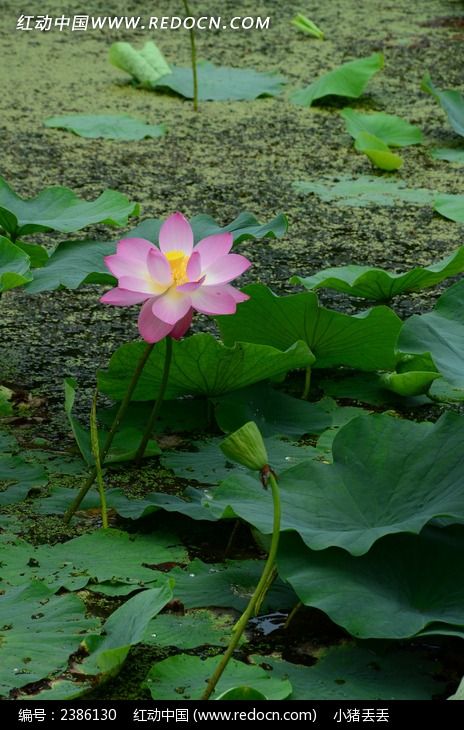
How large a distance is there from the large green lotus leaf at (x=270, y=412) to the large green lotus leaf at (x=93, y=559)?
23 cm

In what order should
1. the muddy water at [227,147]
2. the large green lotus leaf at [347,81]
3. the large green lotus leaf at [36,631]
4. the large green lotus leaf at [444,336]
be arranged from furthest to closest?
the large green lotus leaf at [347,81]
the muddy water at [227,147]
the large green lotus leaf at [444,336]
the large green lotus leaf at [36,631]

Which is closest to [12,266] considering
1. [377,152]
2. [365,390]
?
[365,390]

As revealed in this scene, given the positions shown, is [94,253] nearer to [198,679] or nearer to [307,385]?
[307,385]

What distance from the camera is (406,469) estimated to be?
1035 millimetres

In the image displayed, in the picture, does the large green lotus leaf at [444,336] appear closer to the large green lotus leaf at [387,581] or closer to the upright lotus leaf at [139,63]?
the large green lotus leaf at [387,581]

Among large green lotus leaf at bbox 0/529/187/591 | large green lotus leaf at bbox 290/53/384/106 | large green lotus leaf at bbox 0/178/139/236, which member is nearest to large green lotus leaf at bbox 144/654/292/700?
large green lotus leaf at bbox 0/529/187/591

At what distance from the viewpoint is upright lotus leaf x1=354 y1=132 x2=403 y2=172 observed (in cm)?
233

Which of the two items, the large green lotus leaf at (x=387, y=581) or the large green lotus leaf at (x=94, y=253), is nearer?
the large green lotus leaf at (x=387, y=581)

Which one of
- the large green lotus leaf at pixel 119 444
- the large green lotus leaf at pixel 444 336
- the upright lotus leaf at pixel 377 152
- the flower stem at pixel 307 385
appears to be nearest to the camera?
the large green lotus leaf at pixel 444 336

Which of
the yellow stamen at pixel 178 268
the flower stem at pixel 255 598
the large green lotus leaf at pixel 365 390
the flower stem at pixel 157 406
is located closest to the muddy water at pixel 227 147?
the flower stem at pixel 157 406

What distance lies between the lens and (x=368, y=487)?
3.35 ft

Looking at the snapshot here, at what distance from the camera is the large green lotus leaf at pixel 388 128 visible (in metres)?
2.51

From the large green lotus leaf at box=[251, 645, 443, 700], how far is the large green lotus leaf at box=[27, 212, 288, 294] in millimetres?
524
